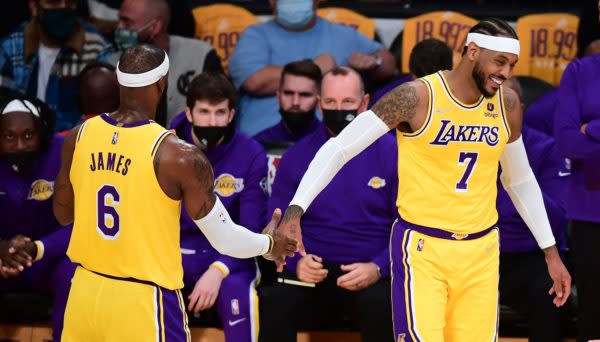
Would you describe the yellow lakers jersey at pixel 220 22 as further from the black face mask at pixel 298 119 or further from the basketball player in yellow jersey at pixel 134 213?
the basketball player in yellow jersey at pixel 134 213

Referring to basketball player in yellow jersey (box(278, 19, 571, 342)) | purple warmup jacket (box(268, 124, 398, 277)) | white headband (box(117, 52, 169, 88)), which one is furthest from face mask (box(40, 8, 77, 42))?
basketball player in yellow jersey (box(278, 19, 571, 342))

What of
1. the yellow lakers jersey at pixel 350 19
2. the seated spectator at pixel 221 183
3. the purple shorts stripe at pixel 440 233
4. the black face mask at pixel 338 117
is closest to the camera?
the purple shorts stripe at pixel 440 233

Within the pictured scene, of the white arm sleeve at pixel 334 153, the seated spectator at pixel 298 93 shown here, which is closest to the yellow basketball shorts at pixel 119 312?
the white arm sleeve at pixel 334 153

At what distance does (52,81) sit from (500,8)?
326 cm

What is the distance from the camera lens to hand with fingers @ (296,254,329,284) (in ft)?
15.8

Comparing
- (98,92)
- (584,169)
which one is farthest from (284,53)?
(584,169)

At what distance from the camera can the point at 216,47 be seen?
22.9 feet

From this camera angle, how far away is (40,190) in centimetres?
530

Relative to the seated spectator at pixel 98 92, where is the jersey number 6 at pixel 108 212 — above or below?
above

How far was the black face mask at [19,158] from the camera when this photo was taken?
5.21m

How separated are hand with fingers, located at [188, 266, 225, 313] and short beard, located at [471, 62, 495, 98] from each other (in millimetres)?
1732

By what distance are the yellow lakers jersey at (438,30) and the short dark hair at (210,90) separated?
192cm

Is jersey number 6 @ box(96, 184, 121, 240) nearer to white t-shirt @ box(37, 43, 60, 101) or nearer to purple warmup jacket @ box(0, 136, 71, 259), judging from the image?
purple warmup jacket @ box(0, 136, 71, 259)

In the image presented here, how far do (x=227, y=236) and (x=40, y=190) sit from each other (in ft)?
6.53
